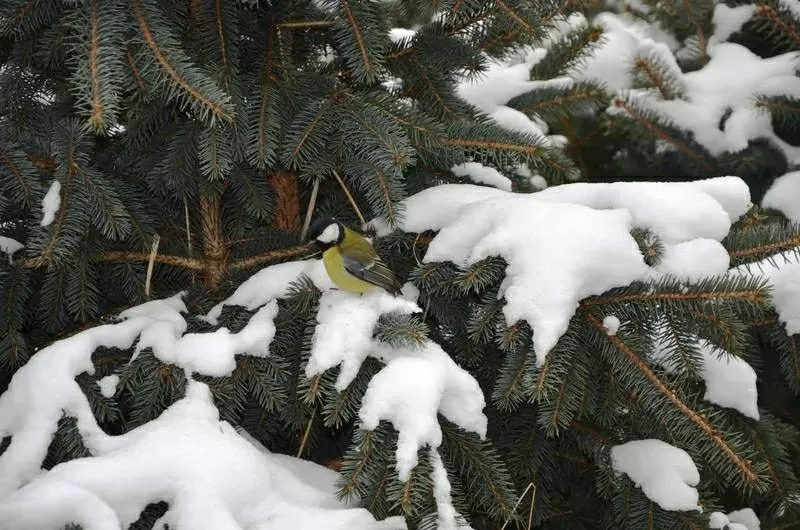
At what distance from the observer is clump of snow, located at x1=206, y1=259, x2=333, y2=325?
7.47 ft

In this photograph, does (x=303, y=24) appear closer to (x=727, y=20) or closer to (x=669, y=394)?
(x=669, y=394)

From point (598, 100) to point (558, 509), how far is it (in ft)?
5.53

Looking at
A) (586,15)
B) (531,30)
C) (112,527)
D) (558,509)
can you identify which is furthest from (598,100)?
(112,527)

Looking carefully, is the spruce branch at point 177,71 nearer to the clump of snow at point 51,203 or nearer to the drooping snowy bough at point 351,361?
the clump of snow at point 51,203

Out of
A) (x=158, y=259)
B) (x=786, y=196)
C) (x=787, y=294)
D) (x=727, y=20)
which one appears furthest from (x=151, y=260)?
(x=727, y=20)

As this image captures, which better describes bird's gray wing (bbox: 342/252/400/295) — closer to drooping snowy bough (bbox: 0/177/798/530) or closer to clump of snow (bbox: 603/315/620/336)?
drooping snowy bough (bbox: 0/177/798/530)

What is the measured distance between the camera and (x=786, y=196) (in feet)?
11.3

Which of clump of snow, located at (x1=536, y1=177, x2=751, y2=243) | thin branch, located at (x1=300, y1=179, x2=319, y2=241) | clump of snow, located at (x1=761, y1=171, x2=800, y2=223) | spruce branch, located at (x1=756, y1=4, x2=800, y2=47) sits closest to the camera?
clump of snow, located at (x1=536, y1=177, x2=751, y2=243)

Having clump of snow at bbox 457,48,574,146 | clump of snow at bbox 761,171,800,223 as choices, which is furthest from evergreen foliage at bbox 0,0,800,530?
clump of snow at bbox 761,171,800,223

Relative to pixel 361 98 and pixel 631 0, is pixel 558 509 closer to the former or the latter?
pixel 361 98

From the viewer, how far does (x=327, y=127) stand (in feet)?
7.37

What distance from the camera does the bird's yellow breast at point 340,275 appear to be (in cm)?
224

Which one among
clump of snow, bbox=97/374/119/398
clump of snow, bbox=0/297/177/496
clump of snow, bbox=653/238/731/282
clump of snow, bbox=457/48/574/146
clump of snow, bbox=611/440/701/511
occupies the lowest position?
clump of snow, bbox=611/440/701/511

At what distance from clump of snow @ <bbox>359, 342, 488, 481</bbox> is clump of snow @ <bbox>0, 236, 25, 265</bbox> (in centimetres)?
126
